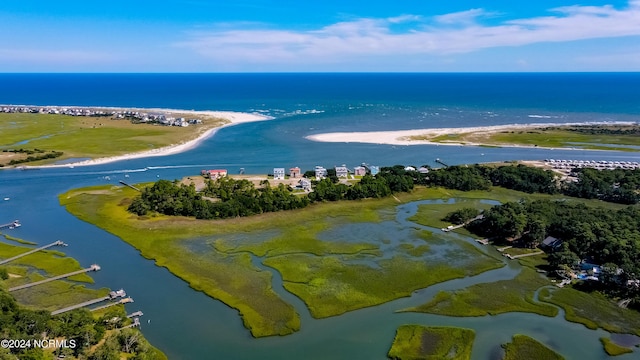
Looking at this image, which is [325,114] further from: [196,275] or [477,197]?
[196,275]

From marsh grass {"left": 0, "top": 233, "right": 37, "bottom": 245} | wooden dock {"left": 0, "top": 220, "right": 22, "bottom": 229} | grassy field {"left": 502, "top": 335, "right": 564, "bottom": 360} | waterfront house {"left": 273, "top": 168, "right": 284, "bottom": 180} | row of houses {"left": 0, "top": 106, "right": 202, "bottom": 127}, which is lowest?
grassy field {"left": 502, "top": 335, "right": 564, "bottom": 360}

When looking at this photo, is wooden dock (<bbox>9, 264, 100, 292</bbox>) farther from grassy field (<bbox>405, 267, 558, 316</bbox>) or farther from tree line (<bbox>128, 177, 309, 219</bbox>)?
grassy field (<bbox>405, 267, 558, 316</bbox>)

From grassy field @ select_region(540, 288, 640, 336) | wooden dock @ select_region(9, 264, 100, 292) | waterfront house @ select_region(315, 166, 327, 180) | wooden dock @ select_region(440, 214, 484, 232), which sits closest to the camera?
grassy field @ select_region(540, 288, 640, 336)

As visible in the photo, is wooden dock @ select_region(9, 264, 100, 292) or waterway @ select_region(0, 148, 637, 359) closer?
waterway @ select_region(0, 148, 637, 359)

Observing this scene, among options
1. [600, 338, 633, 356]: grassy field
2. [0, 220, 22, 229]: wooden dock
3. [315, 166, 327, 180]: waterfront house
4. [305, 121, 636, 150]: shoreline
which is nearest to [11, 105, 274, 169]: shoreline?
[305, 121, 636, 150]: shoreline

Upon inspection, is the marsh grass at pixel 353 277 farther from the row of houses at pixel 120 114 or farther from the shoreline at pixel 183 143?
the row of houses at pixel 120 114

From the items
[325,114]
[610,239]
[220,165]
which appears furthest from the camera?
[325,114]

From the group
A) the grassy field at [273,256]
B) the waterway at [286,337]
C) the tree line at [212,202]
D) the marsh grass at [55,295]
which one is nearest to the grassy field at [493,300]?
the waterway at [286,337]

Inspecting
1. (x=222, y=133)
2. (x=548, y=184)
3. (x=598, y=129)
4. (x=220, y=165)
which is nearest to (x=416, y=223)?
(x=548, y=184)
